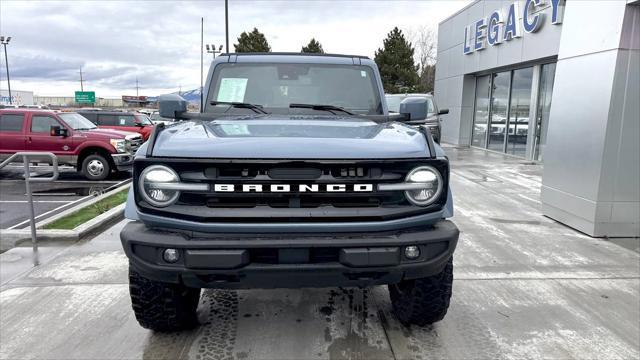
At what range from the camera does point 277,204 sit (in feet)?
8.22

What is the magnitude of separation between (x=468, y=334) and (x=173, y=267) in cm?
214

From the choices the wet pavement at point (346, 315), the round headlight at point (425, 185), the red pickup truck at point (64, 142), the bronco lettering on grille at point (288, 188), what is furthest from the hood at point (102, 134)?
the round headlight at point (425, 185)

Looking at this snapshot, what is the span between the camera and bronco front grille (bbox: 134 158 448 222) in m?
2.45

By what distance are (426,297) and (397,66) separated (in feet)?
117

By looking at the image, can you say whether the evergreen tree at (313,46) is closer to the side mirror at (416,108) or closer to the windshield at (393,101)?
the windshield at (393,101)

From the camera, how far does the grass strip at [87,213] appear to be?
6.00 meters

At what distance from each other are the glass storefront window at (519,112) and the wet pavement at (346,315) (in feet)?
32.2

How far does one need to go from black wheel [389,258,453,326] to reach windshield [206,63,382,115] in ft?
4.90

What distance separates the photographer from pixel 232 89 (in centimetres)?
389

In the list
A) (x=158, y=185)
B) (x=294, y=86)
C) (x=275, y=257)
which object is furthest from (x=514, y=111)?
(x=158, y=185)

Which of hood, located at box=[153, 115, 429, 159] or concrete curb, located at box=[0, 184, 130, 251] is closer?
hood, located at box=[153, 115, 429, 159]

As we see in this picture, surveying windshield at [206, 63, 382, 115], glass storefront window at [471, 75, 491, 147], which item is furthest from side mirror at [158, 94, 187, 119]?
glass storefront window at [471, 75, 491, 147]

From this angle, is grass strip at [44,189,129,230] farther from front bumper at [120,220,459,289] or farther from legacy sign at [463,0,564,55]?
legacy sign at [463,0,564,55]

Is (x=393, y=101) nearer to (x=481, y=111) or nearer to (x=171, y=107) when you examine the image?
(x=481, y=111)
